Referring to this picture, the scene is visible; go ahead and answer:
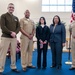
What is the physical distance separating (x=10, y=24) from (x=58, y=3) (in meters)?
6.17

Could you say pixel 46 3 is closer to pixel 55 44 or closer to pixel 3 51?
pixel 55 44

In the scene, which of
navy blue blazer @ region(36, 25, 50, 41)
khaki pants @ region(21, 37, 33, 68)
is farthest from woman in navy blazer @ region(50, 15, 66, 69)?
khaki pants @ region(21, 37, 33, 68)

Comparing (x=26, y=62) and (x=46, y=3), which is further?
(x=46, y=3)

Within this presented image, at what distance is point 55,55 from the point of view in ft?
15.0

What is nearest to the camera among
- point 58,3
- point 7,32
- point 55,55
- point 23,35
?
point 7,32

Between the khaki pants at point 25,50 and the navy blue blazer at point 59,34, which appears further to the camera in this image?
the navy blue blazer at point 59,34

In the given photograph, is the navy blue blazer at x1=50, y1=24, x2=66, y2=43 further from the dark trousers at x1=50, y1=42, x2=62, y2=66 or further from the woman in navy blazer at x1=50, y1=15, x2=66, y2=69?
the dark trousers at x1=50, y1=42, x2=62, y2=66

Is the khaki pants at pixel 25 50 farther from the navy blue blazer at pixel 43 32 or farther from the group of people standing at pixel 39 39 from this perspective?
the navy blue blazer at pixel 43 32

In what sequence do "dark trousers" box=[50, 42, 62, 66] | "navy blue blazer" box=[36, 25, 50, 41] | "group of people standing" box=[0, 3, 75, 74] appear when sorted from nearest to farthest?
"group of people standing" box=[0, 3, 75, 74]
"navy blue blazer" box=[36, 25, 50, 41]
"dark trousers" box=[50, 42, 62, 66]

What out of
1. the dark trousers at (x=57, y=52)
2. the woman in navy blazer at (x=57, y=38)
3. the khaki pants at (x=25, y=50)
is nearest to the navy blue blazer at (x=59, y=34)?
the woman in navy blazer at (x=57, y=38)

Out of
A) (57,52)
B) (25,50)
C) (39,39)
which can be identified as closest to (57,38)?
(57,52)

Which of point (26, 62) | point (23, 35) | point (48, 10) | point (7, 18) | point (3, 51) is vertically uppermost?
point (48, 10)

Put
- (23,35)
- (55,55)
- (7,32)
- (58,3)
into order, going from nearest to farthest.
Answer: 1. (7,32)
2. (23,35)
3. (55,55)
4. (58,3)

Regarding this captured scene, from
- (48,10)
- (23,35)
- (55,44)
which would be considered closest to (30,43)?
(23,35)
